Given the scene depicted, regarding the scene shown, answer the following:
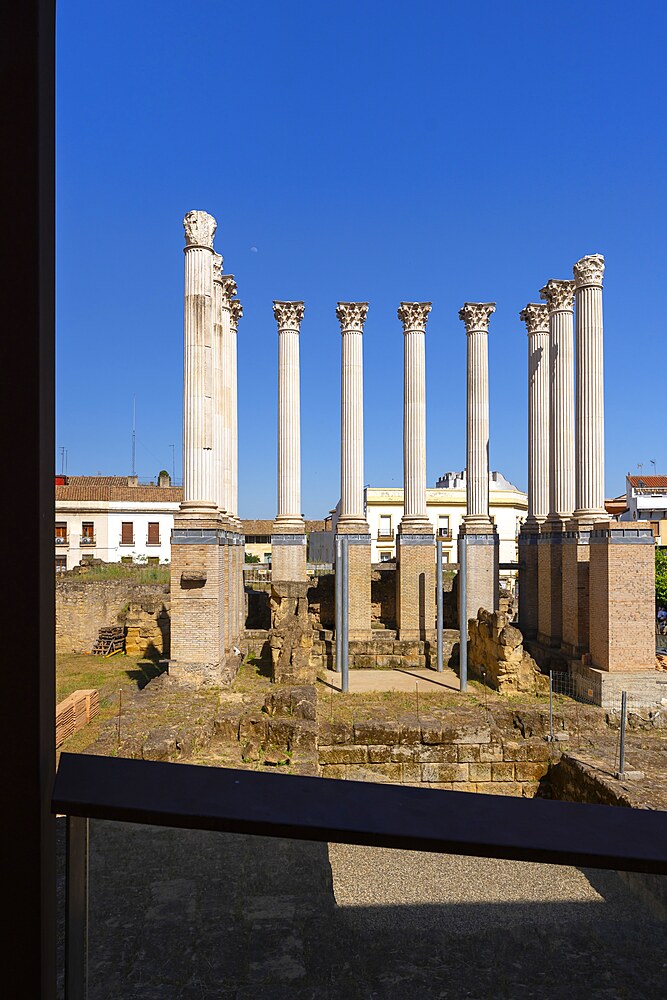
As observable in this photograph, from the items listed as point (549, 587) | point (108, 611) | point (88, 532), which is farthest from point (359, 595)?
point (88, 532)

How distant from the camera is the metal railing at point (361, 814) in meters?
1.02

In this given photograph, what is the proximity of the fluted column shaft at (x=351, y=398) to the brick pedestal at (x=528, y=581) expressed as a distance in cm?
528

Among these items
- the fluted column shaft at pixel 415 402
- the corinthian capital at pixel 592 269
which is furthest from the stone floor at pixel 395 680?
the corinthian capital at pixel 592 269

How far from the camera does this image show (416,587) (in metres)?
21.4

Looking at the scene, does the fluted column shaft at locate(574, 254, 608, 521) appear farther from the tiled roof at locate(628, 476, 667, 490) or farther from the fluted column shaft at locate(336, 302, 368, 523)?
the tiled roof at locate(628, 476, 667, 490)

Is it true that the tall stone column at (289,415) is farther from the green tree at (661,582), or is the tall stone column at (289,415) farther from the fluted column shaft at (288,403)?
the green tree at (661,582)

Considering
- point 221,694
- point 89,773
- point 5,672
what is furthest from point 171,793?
point 221,694

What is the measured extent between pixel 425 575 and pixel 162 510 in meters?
27.5

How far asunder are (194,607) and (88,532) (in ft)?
105

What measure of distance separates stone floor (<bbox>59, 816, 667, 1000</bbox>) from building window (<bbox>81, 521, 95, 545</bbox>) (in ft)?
142

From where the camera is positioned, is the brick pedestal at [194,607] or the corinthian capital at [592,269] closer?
the brick pedestal at [194,607]

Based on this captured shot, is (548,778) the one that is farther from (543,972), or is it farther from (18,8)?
(18,8)

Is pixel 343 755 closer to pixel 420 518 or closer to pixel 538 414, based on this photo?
pixel 420 518

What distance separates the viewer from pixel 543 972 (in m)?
1.71
